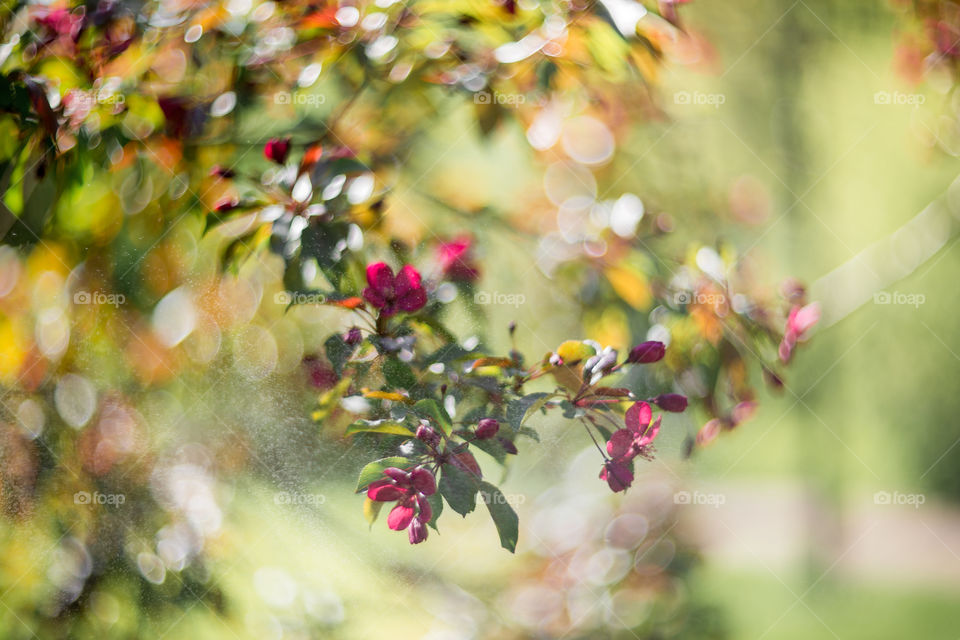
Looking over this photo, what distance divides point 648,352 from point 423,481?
1.15 ft

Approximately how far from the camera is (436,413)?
834 mm

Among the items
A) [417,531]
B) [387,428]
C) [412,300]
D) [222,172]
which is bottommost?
[417,531]

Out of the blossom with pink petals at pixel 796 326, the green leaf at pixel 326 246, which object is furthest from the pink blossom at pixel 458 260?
the blossom with pink petals at pixel 796 326

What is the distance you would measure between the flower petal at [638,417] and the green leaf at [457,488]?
227mm

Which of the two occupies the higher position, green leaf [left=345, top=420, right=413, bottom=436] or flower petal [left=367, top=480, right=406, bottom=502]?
green leaf [left=345, top=420, right=413, bottom=436]

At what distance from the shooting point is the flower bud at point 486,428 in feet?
2.71

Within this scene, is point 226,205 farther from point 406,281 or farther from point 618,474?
point 618,474

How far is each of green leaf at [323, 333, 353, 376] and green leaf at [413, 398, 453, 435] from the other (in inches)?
5.1

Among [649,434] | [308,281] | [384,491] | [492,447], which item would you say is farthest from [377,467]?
[649,434]

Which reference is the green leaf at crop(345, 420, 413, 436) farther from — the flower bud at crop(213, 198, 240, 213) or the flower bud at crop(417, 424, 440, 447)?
the flower bud at crop(213, 198, 240, 213)

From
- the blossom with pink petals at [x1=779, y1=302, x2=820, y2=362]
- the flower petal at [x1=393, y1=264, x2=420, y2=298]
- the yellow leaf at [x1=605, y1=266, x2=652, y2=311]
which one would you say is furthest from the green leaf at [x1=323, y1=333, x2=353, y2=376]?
the blossom with pink petals at [x1=779, y1=302, x2=820, y2=362]

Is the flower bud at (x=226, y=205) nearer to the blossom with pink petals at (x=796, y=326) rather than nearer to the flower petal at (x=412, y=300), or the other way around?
the flower petal at (x=412, y=300)

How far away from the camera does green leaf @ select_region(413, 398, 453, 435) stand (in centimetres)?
83

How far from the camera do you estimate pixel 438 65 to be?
34.3 inches
